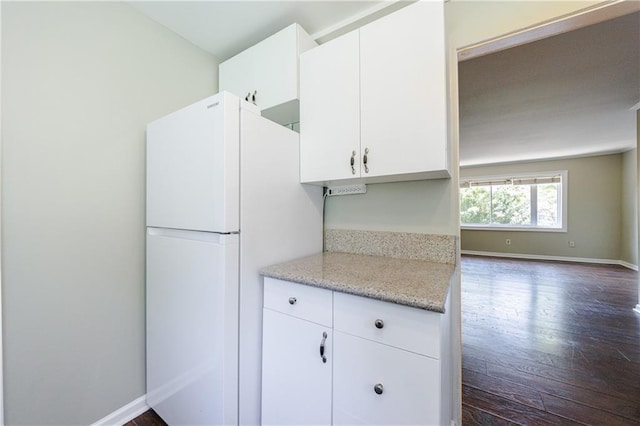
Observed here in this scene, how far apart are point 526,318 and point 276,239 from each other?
3.03 meters

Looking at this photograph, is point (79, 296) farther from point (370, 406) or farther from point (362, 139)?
point (362, 139)

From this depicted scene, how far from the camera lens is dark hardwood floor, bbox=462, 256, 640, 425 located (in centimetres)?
148

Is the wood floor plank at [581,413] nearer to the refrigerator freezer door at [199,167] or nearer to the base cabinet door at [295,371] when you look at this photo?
the base cabinet door at [295,371]

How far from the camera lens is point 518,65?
2.12m

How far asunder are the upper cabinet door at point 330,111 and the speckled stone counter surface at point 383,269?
465mm

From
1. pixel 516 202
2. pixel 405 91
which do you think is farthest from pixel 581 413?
pixel 516 202

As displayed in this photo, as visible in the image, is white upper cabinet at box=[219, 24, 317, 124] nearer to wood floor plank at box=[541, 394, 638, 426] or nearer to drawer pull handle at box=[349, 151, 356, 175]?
drawer pull handle at box=[349, 151, 356, 175]

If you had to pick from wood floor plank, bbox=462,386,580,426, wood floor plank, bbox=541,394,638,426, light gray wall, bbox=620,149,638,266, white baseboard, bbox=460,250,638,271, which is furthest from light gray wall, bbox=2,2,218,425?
light gray wall, bbox=620,149,638,266

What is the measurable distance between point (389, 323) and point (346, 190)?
95 cm

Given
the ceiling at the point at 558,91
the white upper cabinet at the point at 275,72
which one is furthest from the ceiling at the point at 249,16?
the ceiling at the point at 558,91

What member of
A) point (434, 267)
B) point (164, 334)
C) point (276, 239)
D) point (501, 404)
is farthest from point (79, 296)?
point (501, 404)

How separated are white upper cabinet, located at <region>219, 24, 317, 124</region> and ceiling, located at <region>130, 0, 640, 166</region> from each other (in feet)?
0.49

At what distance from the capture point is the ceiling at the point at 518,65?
1.47 meters

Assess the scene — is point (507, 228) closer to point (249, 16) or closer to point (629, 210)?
point (629, 210)
